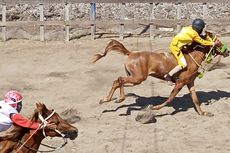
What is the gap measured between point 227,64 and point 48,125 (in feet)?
33.6

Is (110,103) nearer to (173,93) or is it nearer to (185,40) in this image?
(173,93)

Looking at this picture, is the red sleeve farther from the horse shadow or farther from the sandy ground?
the horse shadow

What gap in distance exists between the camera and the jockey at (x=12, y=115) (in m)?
7.18

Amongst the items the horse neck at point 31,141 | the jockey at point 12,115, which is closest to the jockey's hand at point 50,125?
the jockey at point 12,115

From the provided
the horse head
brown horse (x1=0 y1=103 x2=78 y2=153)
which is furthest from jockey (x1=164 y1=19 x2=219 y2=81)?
brown horse (x1=0 y1=103 x2=78 y2=153)

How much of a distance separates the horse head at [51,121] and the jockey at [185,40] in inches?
190

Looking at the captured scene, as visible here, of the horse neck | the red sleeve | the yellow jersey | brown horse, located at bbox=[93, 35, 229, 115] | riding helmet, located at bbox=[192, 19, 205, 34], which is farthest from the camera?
brown horse, located at bbox=[93, 35, 229, 115]

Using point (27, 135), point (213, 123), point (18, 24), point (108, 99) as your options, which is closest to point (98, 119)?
point (108, 99)

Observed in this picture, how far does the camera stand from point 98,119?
1205 cm

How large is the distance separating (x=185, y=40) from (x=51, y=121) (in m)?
5.23

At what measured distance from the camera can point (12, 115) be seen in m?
7.23

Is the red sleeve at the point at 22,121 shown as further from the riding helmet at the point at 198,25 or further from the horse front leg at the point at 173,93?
the riding helmet at the point at 198,25

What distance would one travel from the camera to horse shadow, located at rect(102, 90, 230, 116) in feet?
41.6

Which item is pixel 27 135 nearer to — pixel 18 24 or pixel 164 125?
pixel 164 125
